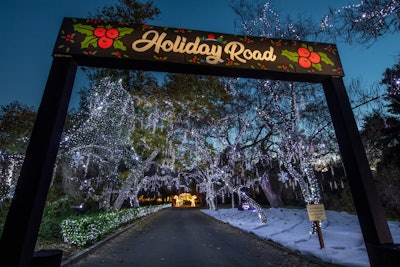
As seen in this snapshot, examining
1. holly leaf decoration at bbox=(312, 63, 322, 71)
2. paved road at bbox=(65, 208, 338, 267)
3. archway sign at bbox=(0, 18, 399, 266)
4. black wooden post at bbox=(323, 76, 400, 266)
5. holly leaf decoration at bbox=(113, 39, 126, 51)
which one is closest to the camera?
archway sign at bbox=(0, 18, 399, 266)

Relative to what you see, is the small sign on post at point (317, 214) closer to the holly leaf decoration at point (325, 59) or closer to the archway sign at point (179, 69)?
the archway sign at point (179, 69)

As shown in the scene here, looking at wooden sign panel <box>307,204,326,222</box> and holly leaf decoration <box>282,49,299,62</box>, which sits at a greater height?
holly leaf decoration <box>282,49,299,62</box>

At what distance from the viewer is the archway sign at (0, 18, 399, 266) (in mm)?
3100

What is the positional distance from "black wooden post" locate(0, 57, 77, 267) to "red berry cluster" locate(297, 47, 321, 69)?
4.18 meters

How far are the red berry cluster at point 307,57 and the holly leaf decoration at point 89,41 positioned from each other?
377 cm

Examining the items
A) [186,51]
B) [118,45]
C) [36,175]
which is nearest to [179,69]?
[186,51]

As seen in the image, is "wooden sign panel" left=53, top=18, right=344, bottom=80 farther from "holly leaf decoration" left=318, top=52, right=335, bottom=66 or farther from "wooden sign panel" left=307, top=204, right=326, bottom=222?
"wooden sign panel" left=307, top=204, right=326, bottom=222

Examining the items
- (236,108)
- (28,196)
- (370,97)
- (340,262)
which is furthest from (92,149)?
(370,97)

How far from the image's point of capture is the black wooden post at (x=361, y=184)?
337 centimetres

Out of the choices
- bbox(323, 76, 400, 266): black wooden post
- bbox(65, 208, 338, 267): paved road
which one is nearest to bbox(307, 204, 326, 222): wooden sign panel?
bbox(65, 208, 338, 267): paved road

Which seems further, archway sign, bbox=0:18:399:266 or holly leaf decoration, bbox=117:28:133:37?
holly leaf decoration, bbox=117:28:133:37

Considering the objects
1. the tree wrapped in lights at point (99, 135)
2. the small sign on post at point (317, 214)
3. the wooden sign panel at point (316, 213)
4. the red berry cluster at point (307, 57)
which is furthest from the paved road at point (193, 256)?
the red berry cluster at point (307, 57)

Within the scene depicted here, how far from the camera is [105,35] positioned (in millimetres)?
4129

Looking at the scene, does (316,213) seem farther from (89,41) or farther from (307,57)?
(89,41)
